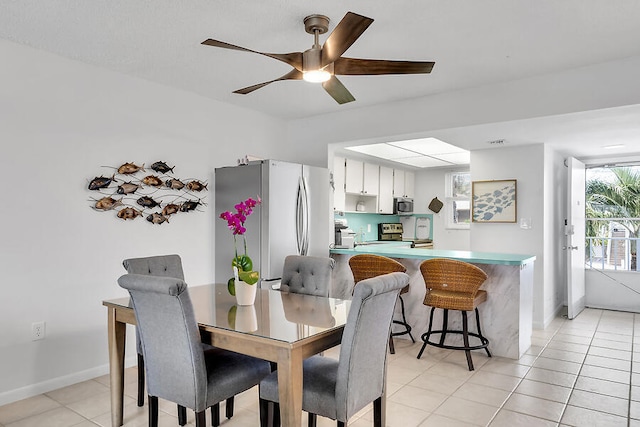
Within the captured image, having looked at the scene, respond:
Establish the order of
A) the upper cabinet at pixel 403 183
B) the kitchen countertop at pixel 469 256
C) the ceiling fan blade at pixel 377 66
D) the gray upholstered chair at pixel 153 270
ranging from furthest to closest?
the upper cabinet at pixel 403 183 < the kitchen countertop at pixel 469 256 < the gray upholstered chair at pixel 153 270 < the ceiling fan blade at pixel 377 66

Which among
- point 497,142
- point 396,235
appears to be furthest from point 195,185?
point 396,235

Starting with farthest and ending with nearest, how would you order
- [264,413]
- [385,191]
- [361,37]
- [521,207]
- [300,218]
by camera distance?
[385,191]
[521,207]
[300,218]
[361,37]
[264,413]

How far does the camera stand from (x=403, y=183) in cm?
748

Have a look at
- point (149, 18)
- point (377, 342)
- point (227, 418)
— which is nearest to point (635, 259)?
point (377, 342)

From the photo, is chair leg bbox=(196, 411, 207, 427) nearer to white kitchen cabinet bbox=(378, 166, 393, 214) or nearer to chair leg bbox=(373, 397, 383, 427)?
chair leg bbox=(373, 397, 383, 427)

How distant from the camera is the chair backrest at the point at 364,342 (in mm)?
1863

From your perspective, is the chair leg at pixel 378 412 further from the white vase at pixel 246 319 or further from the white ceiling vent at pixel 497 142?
the white ceiling vent at pixel 497 142

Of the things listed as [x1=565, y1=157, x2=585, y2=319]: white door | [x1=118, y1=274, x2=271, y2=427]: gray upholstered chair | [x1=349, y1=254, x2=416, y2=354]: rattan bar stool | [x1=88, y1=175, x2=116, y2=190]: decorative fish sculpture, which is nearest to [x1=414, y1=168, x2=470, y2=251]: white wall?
[x1=565, y1=157, x2=585, y2=319]: white door

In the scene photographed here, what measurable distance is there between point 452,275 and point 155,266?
229cm

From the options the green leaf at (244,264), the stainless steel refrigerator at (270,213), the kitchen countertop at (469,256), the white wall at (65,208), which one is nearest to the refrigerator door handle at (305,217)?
the stainless steel refrigerator at (270,213)

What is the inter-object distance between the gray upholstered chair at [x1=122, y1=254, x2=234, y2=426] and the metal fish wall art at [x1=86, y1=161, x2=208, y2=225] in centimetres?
73

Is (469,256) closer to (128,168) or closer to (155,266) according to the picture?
(155,266)

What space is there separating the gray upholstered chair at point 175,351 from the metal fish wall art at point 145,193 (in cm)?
157

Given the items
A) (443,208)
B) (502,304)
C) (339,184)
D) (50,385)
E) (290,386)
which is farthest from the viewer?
(443,208)
